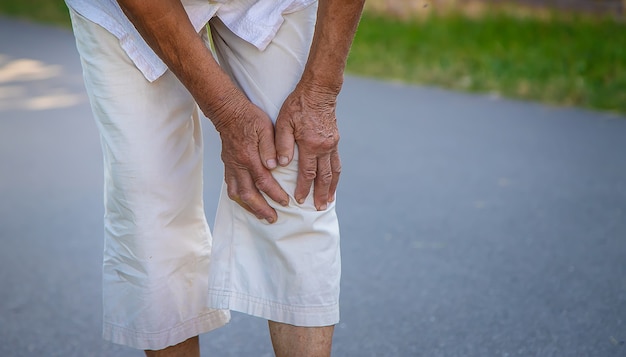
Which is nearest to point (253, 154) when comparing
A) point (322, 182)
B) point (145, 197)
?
Result: point (322, 182)

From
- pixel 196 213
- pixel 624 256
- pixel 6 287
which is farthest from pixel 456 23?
pixel 196 213

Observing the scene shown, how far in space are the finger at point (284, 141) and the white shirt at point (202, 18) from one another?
0.55 ft

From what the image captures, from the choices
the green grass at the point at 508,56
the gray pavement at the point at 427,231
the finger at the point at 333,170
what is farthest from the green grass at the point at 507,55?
the finger at the point at 333,170

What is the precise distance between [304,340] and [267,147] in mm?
426

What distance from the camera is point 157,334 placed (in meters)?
2.01

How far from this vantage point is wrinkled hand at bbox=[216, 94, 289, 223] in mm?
1844

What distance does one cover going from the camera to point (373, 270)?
3584 millimetres

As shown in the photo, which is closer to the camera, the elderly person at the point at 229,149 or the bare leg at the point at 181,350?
the elderly person at the point at 229,149

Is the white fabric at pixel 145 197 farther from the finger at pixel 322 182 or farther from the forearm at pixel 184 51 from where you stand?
the finger at pixel 322 182

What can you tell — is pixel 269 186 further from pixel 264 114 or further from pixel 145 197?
pixel 145 197

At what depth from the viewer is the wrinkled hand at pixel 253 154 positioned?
1844 millimetres

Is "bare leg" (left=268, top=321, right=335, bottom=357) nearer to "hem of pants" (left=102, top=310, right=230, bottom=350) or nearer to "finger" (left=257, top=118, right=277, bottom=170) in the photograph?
"hem of pants" (left=102, top=310, right=230, bottom=350)

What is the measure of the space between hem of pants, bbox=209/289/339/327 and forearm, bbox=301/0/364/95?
47 cm

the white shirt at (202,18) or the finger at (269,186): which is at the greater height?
the white shirt at (202,18)
